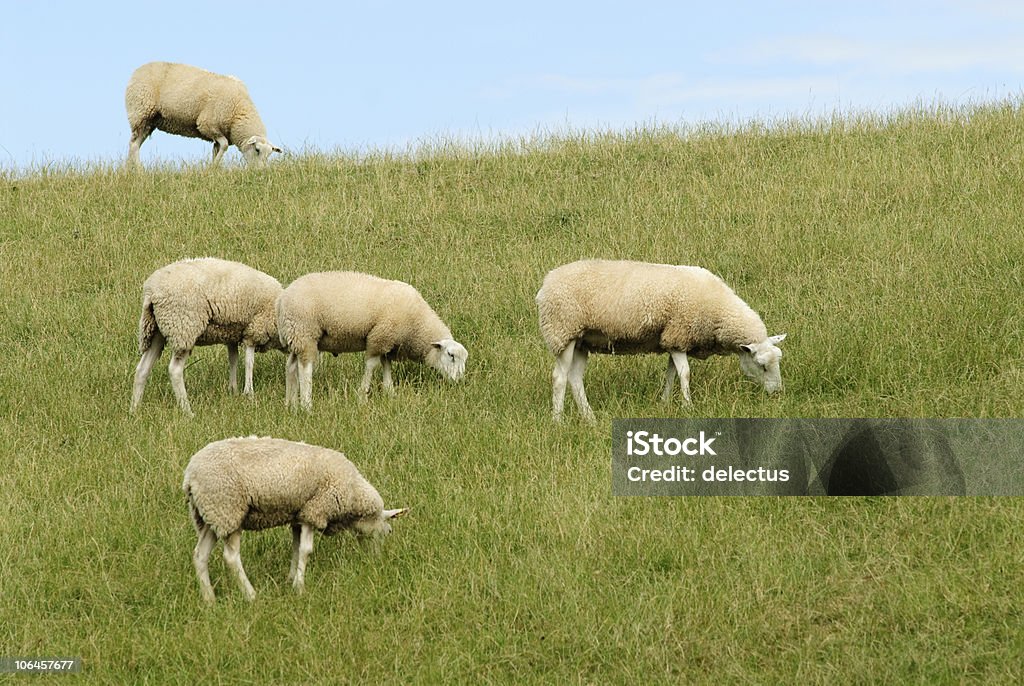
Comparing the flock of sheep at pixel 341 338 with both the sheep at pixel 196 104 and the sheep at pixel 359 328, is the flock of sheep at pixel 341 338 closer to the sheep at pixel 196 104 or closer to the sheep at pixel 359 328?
the sheep at pixel 359 328

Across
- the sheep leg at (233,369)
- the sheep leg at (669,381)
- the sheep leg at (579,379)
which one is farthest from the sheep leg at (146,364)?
the sheep leg at (669,381)

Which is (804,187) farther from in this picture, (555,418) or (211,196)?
(211,196)

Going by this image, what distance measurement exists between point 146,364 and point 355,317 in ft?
7.27

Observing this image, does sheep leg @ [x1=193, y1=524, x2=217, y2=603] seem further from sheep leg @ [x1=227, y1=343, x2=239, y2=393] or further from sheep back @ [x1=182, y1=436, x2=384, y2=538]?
sheep leg @ [x1=227, y1=343, x2=239, y2=393]

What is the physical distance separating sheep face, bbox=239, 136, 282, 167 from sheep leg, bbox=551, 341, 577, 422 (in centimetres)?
1081

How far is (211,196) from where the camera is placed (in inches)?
701

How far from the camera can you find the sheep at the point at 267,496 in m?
7.10

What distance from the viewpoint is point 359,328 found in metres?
11.3

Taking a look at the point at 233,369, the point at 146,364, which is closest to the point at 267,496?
the point at 146,364

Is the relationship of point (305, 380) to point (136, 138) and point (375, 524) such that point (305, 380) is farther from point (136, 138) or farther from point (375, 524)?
point (136, 138)

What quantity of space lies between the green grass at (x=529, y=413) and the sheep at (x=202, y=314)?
1.25ft

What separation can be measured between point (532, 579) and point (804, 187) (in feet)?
33.4

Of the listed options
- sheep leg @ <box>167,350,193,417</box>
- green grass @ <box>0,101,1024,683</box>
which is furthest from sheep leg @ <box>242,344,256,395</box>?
sheep leg @ <box>167,350,193,417</box>

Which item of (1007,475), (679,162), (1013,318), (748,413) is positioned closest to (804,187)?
(679,162)
